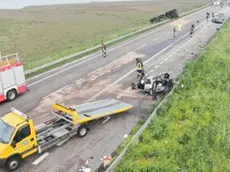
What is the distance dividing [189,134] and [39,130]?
20.1 ft

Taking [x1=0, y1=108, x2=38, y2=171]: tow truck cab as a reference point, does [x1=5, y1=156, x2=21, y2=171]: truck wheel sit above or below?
below

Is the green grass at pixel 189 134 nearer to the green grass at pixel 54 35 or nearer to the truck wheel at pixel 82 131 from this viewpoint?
the truck wheel at pixel 82 131

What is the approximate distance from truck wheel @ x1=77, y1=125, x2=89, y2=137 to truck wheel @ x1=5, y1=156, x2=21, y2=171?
2.84 metres

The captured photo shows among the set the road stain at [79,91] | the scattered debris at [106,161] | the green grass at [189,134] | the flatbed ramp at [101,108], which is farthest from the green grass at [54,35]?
the scattered debris at [106,161]

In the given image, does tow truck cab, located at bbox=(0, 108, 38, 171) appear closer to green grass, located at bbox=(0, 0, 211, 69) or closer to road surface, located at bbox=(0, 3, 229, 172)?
road surface, located at bbox=(0, 3, 229, 172)

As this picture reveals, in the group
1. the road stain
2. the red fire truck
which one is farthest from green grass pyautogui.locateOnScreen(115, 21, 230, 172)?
the red fire truck

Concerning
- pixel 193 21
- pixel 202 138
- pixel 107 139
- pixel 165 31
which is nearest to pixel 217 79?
pixel 202 138

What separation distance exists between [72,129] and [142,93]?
667 cm

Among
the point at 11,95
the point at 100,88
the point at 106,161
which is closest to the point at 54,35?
the point at 100,88

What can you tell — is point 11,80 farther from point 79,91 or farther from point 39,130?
point 39,130

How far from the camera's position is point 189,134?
13.2 meters

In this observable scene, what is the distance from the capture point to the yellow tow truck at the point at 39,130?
1133 centimetres

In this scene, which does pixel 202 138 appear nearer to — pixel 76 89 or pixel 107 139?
pixel 107 139

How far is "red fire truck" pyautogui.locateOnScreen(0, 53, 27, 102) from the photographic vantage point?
18.0 metres
